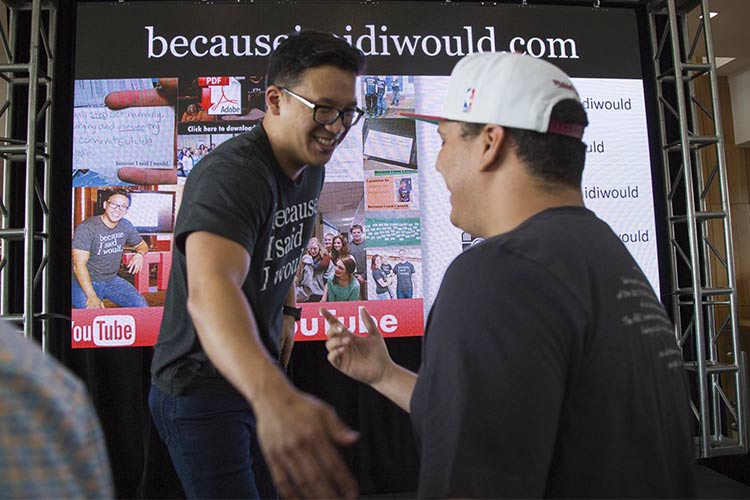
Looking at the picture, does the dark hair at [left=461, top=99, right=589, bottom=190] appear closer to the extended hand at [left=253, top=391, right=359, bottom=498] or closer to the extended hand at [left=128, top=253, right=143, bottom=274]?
the extended hand at [left=253, top=391, right=359, bottom=498]

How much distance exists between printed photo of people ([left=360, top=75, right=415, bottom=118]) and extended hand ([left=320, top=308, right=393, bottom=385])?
2603mm

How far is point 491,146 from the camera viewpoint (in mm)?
1059

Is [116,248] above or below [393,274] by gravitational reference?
above

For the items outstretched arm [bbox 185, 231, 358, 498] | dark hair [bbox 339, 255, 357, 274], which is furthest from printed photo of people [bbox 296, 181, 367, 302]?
outstretched arm [bbox 185, 231, 358, 498]

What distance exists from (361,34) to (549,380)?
346cm

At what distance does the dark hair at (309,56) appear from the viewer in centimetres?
164

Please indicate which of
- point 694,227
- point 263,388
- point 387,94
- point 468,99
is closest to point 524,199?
point 468,99

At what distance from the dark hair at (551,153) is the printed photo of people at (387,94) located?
9.24 feet

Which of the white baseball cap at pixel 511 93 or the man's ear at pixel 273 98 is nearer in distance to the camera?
the white baseball cap at pixel 511 93

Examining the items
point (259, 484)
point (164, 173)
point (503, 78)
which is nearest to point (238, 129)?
point (164, 173)

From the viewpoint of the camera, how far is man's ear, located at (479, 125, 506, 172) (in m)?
1.05

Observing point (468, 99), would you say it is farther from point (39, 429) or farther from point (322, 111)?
point (39, 429)

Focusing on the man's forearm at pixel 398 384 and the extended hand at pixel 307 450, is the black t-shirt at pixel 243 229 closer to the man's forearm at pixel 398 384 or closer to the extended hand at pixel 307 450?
the man's forearm at pixel 398 384

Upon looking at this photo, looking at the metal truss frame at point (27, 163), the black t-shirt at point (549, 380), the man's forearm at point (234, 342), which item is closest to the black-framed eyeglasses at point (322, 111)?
the man's forearm at point (234, 342)
